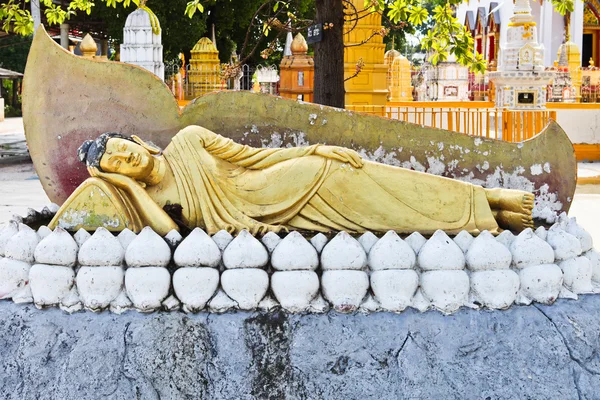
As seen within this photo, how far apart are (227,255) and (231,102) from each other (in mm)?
1422

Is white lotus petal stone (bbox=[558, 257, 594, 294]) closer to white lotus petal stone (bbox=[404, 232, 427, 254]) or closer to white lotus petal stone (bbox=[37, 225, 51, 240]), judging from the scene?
white lotus petal stone (bbox=[404, 232, 427, 254])

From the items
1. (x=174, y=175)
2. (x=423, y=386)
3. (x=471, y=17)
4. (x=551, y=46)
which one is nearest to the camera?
(x=423, y=386)

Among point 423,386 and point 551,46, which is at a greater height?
point 551,46

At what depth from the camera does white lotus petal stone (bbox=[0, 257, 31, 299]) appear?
3287mm

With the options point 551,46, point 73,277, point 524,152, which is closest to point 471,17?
point 551,46

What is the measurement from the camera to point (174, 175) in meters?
A: 3.81

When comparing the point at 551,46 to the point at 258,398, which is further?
the point at 551,46

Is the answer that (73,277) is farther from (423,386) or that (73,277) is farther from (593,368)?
(593,368)

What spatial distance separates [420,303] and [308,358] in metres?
0.52

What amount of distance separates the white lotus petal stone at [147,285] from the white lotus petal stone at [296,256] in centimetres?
47

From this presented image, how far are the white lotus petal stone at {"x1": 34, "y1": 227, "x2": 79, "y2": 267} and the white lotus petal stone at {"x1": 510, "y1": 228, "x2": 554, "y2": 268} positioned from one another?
1859 millimetres

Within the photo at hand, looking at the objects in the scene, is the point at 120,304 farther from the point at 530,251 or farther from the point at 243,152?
the point at 530,251

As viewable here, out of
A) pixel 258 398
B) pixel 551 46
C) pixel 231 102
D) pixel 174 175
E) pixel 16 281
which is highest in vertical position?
pixel 551 46

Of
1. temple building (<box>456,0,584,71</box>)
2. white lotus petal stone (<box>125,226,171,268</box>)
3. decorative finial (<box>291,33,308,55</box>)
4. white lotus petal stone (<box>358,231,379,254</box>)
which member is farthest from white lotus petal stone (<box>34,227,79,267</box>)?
temple building (<box>456,0,584,71</box>)
